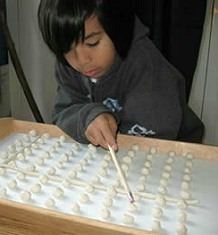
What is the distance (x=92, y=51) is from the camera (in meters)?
0.64

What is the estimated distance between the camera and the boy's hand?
598 mm

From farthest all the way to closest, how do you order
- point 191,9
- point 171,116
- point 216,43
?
point 216,43 < point 191,9 < point 171,116

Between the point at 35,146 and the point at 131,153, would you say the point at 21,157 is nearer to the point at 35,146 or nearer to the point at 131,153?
the point at 35,146

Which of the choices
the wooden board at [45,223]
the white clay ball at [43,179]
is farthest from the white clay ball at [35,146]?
the wooden board at [45,223]

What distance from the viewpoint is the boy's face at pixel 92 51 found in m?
0.62

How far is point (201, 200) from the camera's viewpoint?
18.3 inches

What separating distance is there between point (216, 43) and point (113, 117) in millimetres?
815

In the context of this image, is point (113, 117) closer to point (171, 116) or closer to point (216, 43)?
point (171, 116)

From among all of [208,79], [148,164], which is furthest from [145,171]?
[208,79]

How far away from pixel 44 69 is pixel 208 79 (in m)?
0.63

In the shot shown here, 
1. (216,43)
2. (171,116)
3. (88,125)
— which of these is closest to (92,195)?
(88,125)

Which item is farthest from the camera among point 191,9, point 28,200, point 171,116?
point 191,9

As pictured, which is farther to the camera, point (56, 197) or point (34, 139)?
point (34, 139)

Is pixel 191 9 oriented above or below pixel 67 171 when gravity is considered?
above
